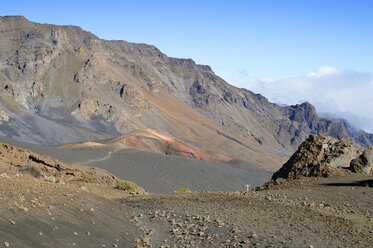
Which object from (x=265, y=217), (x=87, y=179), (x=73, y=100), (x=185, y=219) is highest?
(x=73, y=100)

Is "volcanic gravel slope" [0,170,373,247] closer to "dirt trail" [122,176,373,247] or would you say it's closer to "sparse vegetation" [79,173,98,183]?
"dirt trail" [122,176,373,247]

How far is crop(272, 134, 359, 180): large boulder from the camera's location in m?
20.6

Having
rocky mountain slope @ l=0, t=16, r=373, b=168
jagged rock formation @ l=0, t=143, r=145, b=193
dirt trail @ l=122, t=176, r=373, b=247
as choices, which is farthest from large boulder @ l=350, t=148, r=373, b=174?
rocky mountain slope @ l=0, t=16, r=373, b=168

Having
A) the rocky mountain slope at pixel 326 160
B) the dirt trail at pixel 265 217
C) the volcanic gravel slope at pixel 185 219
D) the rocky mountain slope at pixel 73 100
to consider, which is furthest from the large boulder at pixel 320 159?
the rocky mountain slope at pixel 73 100

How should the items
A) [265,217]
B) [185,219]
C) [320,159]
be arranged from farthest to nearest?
[320,159] → [185,219] → [265,217]

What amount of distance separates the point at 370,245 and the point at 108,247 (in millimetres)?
5656

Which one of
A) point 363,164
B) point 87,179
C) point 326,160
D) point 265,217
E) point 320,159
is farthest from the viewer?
point 87,179

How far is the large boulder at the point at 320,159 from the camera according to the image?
67.5ft

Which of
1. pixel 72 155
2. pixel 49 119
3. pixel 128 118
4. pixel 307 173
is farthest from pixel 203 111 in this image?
pixel 307 173

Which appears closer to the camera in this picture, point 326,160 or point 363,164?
point 363,164

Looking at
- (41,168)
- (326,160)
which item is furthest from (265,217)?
(41,168)

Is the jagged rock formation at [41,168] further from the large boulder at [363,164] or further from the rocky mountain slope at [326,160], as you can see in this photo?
the large boulder at [363,164]

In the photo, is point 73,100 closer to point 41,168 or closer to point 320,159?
point 41,168

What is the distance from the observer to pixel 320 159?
21234mm
